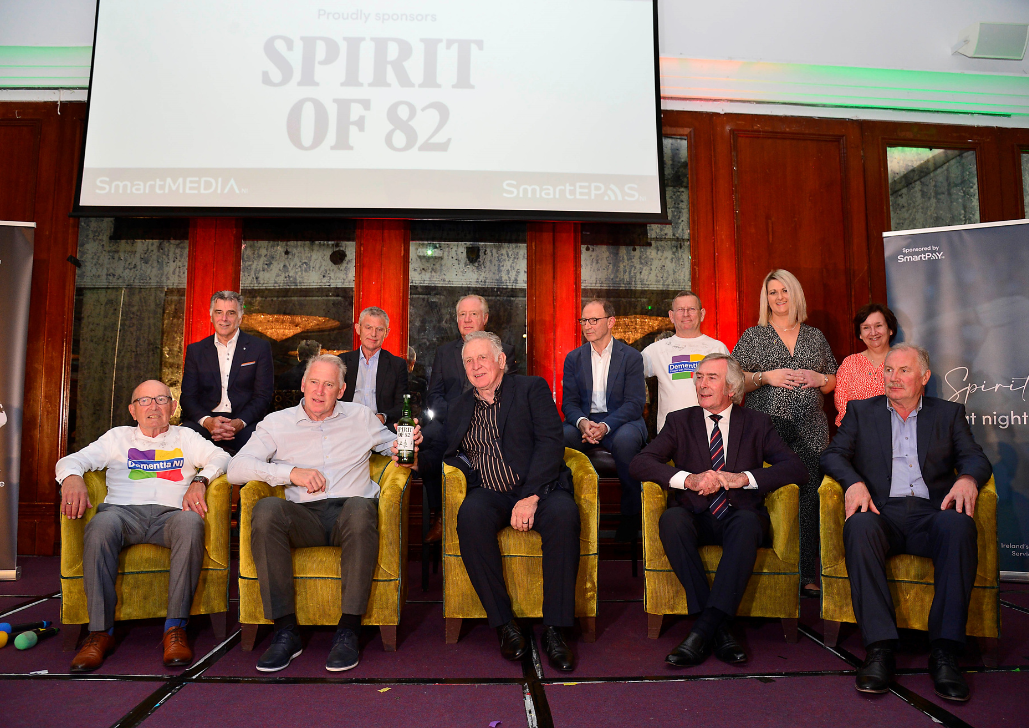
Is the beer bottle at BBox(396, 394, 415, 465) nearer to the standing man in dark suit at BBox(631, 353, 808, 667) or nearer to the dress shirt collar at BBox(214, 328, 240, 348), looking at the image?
the standing man in dark suit at BBox(631, 353, 808, 667)

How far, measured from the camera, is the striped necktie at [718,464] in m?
2.59

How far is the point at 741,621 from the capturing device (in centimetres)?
277

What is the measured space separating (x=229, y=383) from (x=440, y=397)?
4.11 ft

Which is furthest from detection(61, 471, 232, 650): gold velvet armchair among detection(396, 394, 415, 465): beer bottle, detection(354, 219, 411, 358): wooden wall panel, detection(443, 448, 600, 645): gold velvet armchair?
detection(354, 219, 411, 358): wooden wall panel

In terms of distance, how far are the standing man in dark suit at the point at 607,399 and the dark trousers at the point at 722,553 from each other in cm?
83

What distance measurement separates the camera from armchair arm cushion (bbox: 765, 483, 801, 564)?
2.54m

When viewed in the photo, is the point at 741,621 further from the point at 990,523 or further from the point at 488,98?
the point at 488,98

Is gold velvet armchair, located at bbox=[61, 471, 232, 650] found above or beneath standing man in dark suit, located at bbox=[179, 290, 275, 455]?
beneath

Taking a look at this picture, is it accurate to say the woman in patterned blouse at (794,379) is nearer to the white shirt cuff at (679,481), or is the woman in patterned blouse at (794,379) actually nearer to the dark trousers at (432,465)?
the white shirt cuff at (679,481)

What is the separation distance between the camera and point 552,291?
4461 mm

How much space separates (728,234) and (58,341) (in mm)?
4661

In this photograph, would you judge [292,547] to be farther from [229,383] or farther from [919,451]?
[919,451]

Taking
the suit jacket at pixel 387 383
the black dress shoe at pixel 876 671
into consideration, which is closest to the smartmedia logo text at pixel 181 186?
the suit jacket at pixel 387 383

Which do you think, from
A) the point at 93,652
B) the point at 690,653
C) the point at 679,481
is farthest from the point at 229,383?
the point at 690,653
